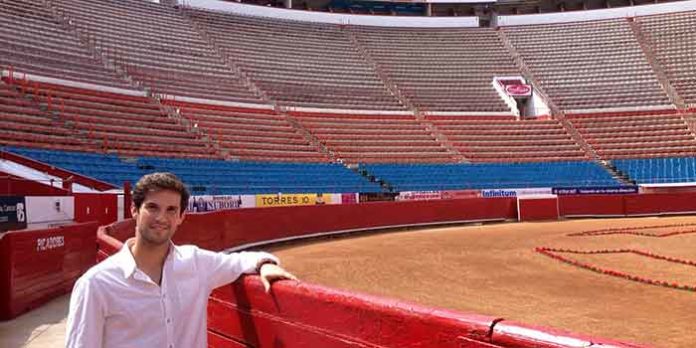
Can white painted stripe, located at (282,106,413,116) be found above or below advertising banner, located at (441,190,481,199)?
above

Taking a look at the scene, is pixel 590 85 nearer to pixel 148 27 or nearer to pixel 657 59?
pixel 657 59

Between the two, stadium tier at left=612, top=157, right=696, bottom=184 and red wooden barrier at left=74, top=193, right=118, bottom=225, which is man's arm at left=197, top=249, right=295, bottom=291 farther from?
stadium tier at left=612, top=157, right=696, bottom=184

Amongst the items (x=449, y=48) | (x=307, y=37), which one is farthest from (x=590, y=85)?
(x=307, y=37)

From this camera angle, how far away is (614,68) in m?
40.4

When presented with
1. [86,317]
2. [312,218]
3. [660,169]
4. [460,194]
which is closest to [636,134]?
[660,169]

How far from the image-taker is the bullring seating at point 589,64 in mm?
37844

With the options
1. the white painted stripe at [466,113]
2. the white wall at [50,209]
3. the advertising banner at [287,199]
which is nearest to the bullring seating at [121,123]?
the advertising banner at [287,199]

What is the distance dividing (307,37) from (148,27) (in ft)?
38.8

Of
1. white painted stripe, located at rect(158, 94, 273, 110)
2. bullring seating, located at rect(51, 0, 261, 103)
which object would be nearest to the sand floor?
white painted stripe, located at rect(158, 94, 273, 110)

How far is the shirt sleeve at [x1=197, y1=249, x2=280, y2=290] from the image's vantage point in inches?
114

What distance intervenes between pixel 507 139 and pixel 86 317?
3465 cm

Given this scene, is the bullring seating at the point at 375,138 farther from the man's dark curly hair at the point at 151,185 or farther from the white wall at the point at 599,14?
the man's dark curly hair at the point at 151,185

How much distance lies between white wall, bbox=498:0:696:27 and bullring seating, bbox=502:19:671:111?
0.83 meters

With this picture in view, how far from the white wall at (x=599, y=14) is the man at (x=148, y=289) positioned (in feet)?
161
